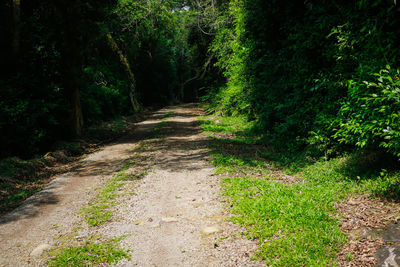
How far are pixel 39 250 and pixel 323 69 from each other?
272 inches

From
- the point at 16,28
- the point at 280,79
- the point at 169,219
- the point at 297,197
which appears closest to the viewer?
the point at 169,219

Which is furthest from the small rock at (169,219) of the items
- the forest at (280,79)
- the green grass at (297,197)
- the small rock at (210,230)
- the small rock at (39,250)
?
the small rock at (39,250)

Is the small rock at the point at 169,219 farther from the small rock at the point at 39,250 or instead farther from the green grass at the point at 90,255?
the small rock at the point at 39,250

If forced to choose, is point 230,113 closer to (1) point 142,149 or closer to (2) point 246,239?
(1) point 142,149

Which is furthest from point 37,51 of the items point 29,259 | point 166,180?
point 29,259

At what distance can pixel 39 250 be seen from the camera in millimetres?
3795

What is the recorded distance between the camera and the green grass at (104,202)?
182 inches

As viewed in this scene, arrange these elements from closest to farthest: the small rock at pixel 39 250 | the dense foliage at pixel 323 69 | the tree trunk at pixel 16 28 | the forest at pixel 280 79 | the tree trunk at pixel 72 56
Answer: the small rock at pixel 39 250 → the dense foliage at pixel 323 69 → the forest at pixel 280 79 → the tree trunk at pixel 16 28 → the tree trunk at pixel 72 56

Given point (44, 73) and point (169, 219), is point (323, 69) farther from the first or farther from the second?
point (44, 73)

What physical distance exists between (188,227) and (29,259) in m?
2.27

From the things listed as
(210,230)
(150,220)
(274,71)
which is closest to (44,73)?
(150,220)

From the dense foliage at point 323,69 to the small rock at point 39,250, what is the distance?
5.21 meters

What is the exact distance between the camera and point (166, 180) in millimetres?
6281

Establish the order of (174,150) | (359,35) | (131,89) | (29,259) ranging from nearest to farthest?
1. (29,259)
2. (359,35)
3. (174,150)
4. (131,89)
